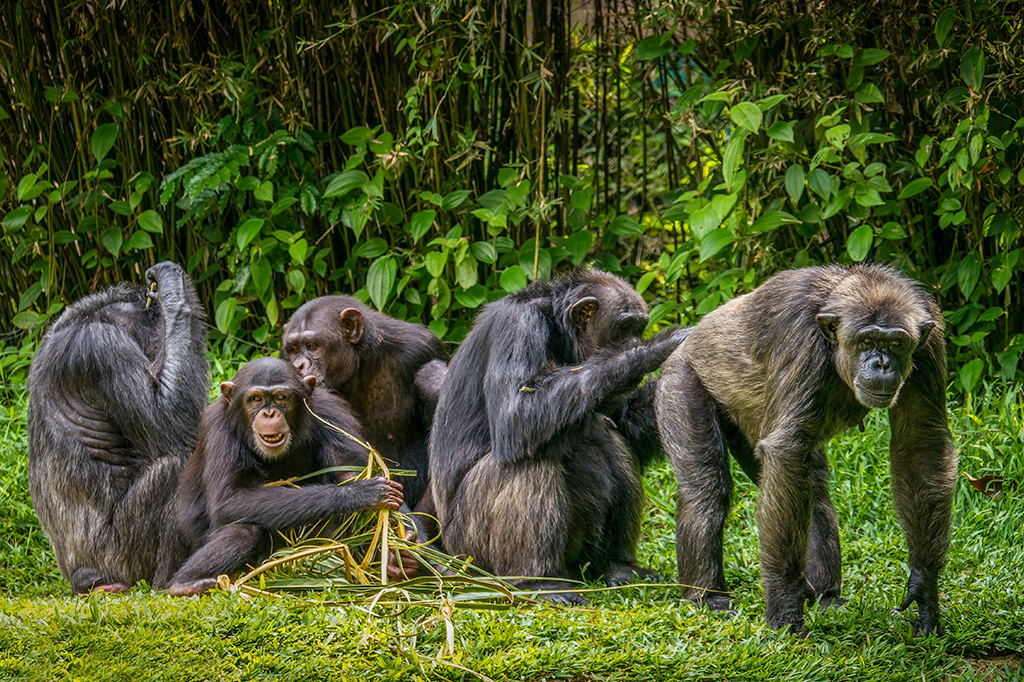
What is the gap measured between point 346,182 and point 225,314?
4.64 feet

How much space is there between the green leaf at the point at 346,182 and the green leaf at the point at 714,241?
7.85 ft

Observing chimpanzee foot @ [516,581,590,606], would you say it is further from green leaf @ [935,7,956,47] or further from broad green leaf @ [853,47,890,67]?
green leaf @ [935,7,956,47]

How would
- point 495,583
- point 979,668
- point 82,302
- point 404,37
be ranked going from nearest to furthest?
1. point 979,668
2. point 495,583
3. point 82,302
4. point 404,37

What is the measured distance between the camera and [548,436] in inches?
207

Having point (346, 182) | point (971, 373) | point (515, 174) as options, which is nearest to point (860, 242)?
point (971, 373)

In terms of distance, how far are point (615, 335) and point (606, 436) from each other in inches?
21.9

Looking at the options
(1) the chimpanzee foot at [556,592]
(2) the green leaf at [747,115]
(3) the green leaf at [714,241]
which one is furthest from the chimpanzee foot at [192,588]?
(2) the green leaf at [747,115]

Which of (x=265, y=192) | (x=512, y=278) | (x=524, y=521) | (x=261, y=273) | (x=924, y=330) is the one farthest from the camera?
(x=261, y=273)

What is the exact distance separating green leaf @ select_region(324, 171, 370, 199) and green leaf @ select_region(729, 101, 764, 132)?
2578 mm

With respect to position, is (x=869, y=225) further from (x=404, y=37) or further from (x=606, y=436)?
(x=404, y=37)

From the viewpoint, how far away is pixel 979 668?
4.51 metres

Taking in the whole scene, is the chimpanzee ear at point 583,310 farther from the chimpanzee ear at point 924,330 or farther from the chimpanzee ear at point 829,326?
the chimpanzee ear at point 924,330

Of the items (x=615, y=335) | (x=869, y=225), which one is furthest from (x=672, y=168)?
(x=615, y=335)

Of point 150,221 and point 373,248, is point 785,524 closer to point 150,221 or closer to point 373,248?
point 373,248
